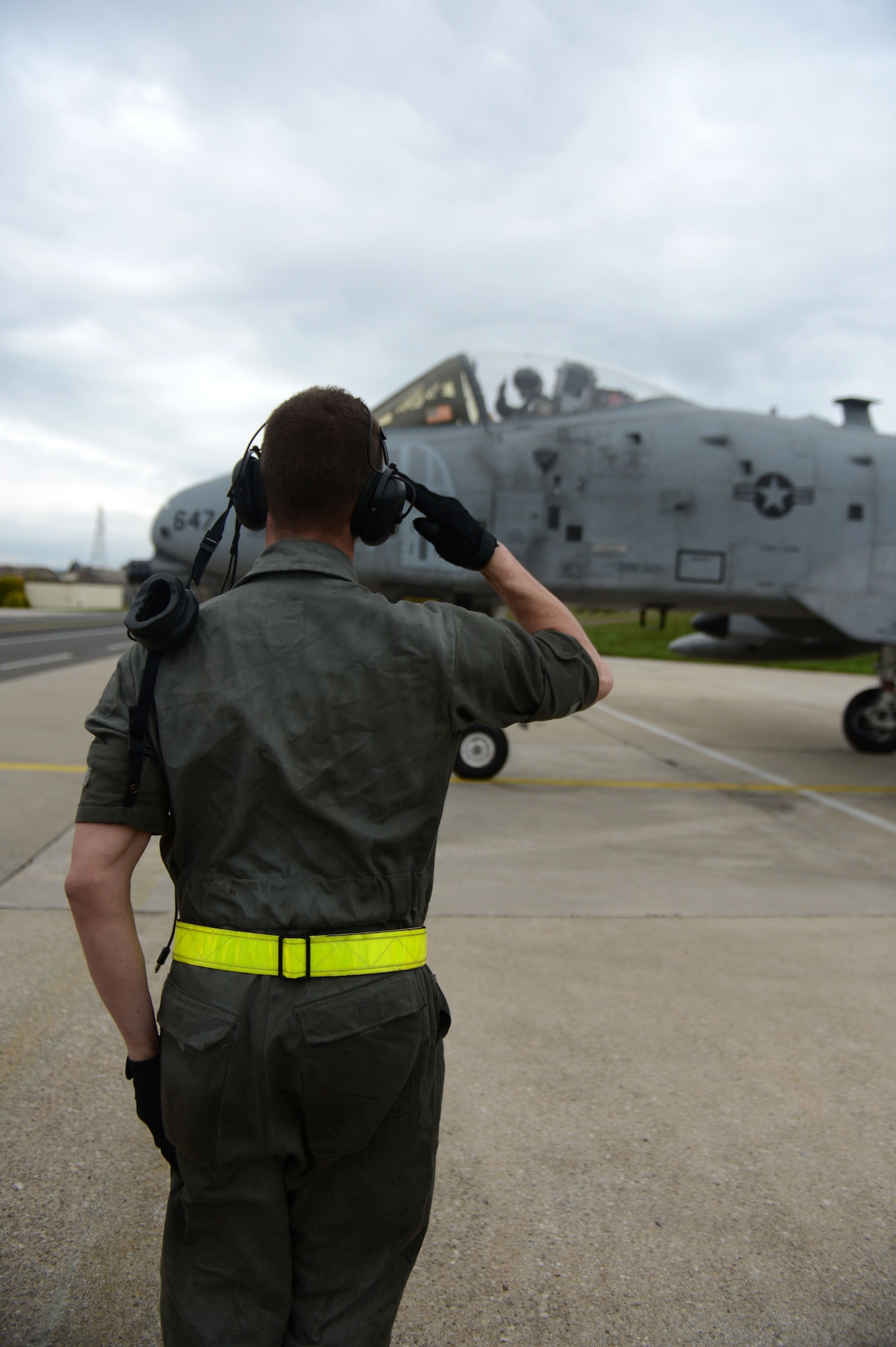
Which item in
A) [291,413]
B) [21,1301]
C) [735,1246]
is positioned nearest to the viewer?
[291,413]

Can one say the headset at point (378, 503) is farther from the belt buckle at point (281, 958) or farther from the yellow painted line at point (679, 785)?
the yellow painted line at point (679, 785)

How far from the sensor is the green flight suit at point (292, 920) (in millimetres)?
1322

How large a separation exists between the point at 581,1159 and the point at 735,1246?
1.47ft

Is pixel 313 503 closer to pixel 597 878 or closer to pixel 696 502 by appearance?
pixel 597 878

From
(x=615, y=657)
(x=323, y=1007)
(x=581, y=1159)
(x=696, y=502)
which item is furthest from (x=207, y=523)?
(x=615, y=657)

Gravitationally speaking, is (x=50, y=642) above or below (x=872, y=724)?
below

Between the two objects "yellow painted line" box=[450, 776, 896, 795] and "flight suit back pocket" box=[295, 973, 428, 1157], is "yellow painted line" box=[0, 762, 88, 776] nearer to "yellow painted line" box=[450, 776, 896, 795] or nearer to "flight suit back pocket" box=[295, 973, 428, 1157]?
"yellow painted line" box=[450, 776, 896, 795]

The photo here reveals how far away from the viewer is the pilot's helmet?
7566mm

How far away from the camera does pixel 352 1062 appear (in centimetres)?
133

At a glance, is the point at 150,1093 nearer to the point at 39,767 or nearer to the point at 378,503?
the point at 378,503

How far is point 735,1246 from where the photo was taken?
2.20 m

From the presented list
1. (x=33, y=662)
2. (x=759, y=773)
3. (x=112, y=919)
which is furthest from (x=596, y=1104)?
(x=33, y=662)

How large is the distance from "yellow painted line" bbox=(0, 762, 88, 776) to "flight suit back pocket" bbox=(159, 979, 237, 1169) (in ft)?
20.2

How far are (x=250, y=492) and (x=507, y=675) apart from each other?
22.7 inches
